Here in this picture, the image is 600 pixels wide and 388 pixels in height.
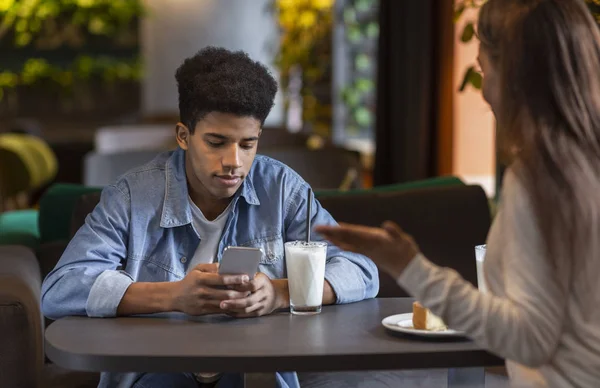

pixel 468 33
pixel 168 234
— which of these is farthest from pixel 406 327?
pixel 468 33

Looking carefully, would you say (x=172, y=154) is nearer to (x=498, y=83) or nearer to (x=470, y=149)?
(x=498, y=83)

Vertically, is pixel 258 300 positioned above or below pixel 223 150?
below

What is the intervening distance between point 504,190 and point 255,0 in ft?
27.1

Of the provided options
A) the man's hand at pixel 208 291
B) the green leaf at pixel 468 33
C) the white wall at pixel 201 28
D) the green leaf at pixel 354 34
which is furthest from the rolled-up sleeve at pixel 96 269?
the white wall at pixel 201 28

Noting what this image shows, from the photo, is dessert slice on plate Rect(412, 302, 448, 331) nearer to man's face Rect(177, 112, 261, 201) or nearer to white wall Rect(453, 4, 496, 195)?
man's face Rect(177, 112, 261, 201)

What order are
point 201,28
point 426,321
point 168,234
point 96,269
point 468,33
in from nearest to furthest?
point 426,321 → point 96,269 → point 168,234 → point 468,33 → point 201,28

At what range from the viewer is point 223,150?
1907 mm

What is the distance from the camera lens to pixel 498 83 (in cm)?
145

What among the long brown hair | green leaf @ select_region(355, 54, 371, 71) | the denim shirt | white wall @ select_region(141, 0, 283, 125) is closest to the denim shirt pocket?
the denim shirt

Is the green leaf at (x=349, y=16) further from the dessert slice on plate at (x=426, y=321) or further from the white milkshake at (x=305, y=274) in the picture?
the dessert slice on plate at (x=426, y=321)

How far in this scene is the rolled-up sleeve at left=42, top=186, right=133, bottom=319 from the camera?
1.78 m

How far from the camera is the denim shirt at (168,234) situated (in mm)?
1849

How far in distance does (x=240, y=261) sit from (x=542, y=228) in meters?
0.54

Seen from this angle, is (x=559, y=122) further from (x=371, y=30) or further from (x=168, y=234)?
(x=371, y=30)
